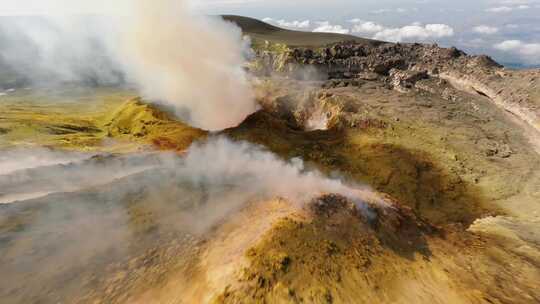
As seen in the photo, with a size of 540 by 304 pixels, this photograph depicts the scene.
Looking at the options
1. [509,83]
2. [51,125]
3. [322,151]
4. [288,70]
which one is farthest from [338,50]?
[51,125]

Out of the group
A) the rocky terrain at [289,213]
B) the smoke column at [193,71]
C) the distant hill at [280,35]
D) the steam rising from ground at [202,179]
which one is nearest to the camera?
the rocky terrain at [289,213]

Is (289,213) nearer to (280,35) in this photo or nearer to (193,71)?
(193,71)

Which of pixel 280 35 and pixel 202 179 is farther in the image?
pixel 280 35

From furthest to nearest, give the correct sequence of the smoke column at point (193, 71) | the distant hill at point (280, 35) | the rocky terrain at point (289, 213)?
the distant hill at point (280, 35) < the smoke column at point (193, 71) < the rocky terrain at point (289, 213)

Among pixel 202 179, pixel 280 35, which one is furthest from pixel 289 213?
pixel 280 35

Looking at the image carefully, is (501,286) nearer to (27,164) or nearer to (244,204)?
(244,204)

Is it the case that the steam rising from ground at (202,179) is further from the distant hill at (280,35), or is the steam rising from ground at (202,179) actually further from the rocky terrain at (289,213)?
the distant hill at (280,35)

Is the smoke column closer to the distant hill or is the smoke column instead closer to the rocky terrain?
the rocky terrain

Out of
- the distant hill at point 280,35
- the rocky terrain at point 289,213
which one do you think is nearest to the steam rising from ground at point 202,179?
the rocky terrain at point 289,213

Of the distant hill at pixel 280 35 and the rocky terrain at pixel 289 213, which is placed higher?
the distant hill at pixel 280 35
